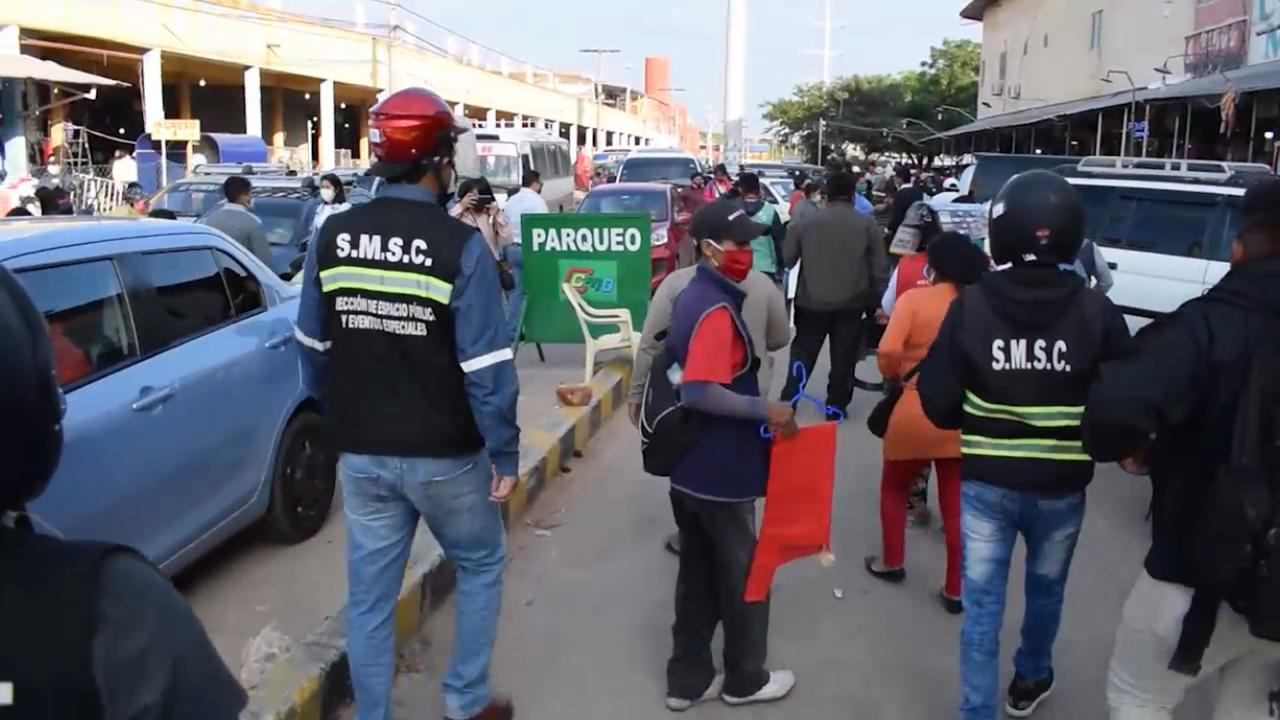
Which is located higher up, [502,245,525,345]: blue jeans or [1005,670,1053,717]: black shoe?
[502,245,525,345]: blue jeans

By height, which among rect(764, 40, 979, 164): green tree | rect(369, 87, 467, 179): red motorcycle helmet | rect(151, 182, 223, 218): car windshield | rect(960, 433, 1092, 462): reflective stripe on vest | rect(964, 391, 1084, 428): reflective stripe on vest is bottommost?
rect(960, 433, 1092, 462): reflective stripe on vest

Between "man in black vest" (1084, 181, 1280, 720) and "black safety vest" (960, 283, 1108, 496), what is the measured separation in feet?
1.58

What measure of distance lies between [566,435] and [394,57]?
113 ft

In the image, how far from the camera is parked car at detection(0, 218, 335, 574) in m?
4.12

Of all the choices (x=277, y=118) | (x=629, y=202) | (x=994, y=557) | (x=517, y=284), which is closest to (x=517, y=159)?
(x=629, y=202)

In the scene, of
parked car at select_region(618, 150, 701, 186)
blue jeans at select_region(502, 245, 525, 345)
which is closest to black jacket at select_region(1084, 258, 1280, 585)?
blue jeans at select_region(502, 245, 525, 345)

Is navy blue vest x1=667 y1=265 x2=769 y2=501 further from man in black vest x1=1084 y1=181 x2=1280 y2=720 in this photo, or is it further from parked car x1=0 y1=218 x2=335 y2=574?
parked car x1=0 y1=218 x2=335 y2=574

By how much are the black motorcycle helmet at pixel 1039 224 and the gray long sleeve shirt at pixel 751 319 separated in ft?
2.70

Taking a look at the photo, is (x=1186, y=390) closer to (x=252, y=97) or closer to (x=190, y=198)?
(x=190, y=198)

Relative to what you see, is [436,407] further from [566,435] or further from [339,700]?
[566,435]

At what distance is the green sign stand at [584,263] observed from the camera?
9.51 metres

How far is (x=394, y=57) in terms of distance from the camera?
39406mm

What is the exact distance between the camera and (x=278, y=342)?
5512mm

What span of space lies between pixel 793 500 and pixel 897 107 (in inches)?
2191
